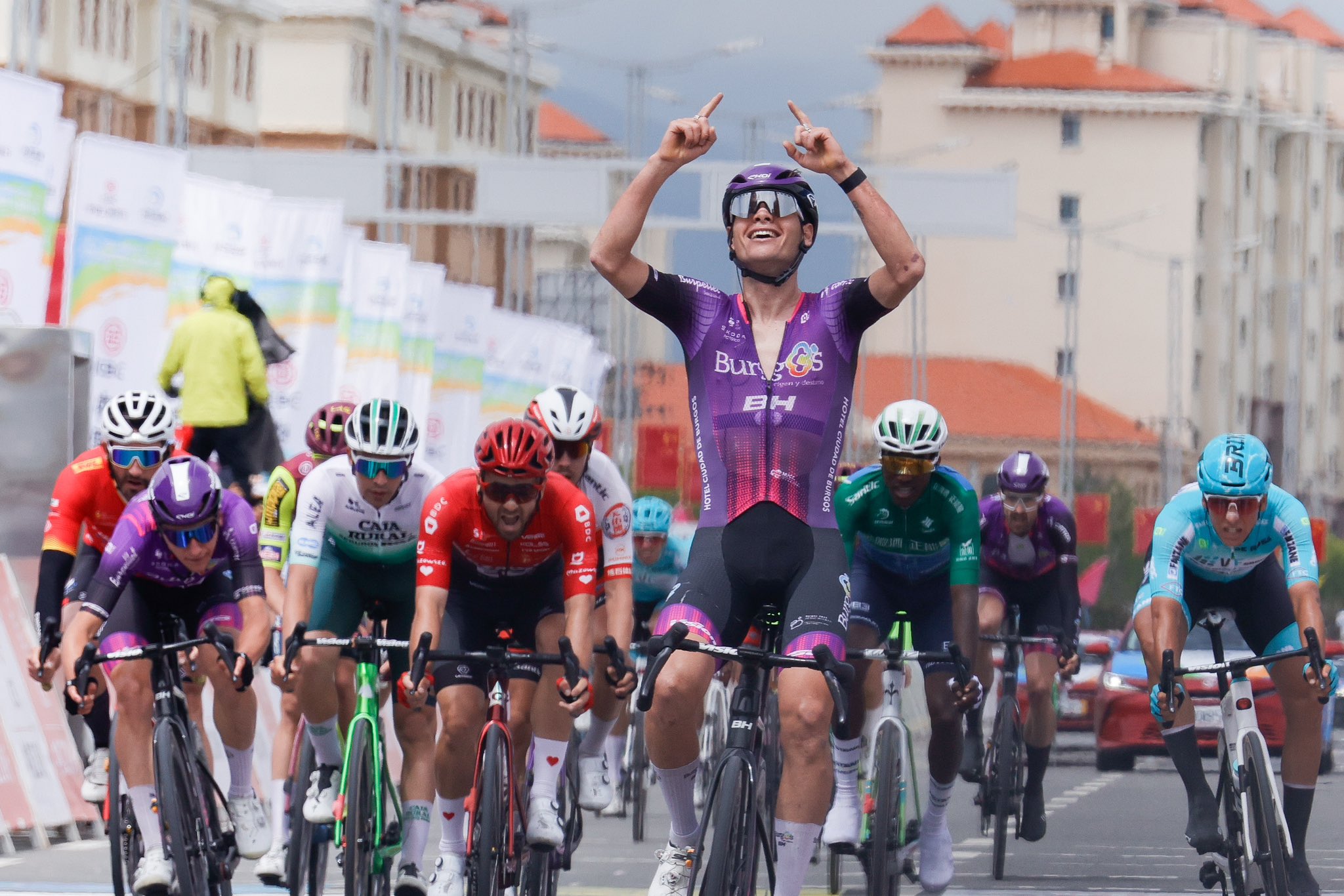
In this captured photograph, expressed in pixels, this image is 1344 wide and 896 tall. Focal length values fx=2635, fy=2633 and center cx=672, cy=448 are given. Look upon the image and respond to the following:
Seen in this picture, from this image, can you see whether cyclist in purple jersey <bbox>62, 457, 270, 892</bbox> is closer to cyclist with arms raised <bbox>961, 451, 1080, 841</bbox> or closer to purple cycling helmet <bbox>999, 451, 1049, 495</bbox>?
cyclist with arms raised <bbox>961, 451, 1080, 841</bbox>

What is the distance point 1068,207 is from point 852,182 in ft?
393

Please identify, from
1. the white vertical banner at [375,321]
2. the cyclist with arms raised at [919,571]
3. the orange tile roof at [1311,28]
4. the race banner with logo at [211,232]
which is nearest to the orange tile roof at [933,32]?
the orange tile roof at [1311,28]

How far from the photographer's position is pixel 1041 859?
48.6 feet

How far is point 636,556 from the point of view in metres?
17.4

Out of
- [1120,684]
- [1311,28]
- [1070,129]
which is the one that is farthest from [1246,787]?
[1311,28]

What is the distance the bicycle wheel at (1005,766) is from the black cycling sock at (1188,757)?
299 cm

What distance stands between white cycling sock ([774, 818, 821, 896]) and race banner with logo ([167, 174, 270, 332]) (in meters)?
15.9

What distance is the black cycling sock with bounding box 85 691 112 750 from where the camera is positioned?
1209cm

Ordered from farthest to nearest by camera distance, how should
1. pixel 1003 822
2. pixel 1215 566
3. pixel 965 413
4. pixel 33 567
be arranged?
pixel 965 413 < pixel 33 567 < pixel 1003 822 < pixel 1215 566

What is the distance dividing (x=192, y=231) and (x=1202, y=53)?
112m

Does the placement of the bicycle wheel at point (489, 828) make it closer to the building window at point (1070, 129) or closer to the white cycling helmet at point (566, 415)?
the white cycling helmet at point (566, 415)

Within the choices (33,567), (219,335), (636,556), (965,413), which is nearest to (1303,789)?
(636,556)

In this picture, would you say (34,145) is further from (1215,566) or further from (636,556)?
(1215,566)

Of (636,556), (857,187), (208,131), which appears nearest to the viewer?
(857,187)
